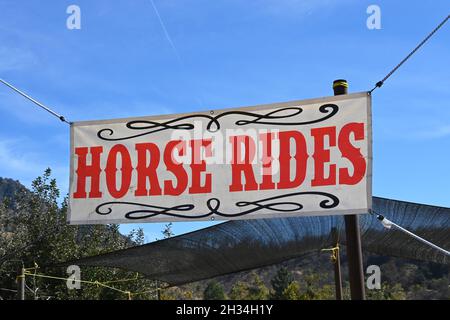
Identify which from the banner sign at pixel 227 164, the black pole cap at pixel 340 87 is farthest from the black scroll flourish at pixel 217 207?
the black pole cap at pixel 340 87

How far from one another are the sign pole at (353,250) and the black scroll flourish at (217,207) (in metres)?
0.65

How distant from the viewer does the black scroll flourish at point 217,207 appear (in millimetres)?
4641

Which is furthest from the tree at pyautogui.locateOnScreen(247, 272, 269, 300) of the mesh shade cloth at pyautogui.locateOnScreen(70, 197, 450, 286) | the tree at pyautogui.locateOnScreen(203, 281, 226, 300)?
the mesh shade cloth at pyautogui.locateOnScreen(70, 197, 450, 286)

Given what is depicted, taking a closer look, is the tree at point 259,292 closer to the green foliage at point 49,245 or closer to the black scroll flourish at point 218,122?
the green foliage at point 49,245

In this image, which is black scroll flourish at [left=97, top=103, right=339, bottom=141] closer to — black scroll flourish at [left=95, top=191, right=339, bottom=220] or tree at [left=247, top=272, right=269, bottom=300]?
black scroll flourish at [left=95, top=191, right=339, bottom=220]

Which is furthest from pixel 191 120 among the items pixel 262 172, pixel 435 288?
pixel 435 288

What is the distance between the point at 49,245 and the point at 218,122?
21.2m

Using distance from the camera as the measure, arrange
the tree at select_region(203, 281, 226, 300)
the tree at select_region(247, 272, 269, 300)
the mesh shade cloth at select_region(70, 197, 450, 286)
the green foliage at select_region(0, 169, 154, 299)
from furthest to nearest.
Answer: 1. the tree at select_region(203, 281, 226, 300)
2. the tree at select_region(247, 272, 269, 300)
3. the green foliage at select_region(0, 169, 154, 299)
4. the mesh shade cloth at select_region(70, 197, 450, 286)

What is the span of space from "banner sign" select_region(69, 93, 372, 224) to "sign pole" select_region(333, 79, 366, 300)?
0.41 meters

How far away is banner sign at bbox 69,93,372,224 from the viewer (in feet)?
15.2

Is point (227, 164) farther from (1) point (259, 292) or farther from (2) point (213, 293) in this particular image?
(2) point (213, 293)

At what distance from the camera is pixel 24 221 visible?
26.1m
